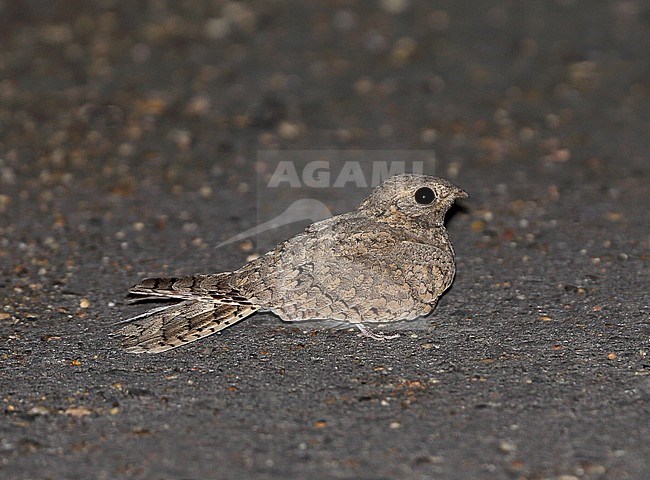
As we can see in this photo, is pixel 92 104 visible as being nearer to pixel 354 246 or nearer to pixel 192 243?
pixel 192 243

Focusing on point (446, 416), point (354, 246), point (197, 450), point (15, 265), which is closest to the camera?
point (197, 450)

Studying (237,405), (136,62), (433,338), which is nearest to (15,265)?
(237,405)

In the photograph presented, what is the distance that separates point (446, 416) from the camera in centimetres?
395

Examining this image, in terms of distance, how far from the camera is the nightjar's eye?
4.97 metres

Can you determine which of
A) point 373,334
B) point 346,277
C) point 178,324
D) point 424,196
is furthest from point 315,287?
point 424,196

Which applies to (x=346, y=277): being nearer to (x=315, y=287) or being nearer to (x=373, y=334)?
(x=315, y=287)

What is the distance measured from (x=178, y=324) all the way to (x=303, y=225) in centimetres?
202

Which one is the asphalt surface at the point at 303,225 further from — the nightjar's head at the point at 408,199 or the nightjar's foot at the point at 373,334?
the nightjar's head at the point at 408,199

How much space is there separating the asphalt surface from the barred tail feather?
97 millimetres

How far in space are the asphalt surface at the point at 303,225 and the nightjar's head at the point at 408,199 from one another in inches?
22.2

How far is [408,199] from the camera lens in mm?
4938

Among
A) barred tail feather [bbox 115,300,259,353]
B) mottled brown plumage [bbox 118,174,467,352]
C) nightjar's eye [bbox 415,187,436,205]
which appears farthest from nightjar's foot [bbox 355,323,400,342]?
nightjar's eye [bbox 415,187,436,205]

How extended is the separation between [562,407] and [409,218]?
56.1 inches

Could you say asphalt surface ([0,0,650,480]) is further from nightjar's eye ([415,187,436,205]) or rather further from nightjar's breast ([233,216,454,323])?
nightjar's eye ([415,187,436,205])
